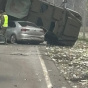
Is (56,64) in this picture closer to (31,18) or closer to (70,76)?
(70,76)

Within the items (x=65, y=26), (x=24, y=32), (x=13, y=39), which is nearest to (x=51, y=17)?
(x=65, y=26)

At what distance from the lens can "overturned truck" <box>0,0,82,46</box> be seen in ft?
74.5

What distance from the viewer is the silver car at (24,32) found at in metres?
21.4

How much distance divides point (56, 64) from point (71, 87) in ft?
14.0

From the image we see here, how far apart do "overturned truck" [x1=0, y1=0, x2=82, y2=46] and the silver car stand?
1.20m

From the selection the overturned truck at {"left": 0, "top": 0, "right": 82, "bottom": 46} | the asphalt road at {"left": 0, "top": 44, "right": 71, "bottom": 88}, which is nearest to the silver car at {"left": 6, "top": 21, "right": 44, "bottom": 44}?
the overturned truck at {"left": 0, "top": 0, "right": 82, "bottom": 46}

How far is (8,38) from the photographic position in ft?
73.5

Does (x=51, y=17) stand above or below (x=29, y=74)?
above

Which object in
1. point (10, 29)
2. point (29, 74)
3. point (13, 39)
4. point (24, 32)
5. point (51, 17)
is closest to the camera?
point (29, 74)

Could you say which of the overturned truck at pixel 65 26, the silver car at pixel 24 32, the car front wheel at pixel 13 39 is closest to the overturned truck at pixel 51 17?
the overturned truck at pixel 65 26

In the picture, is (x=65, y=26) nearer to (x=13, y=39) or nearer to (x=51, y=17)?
(x=51, y=17)

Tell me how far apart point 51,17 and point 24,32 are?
271 cm

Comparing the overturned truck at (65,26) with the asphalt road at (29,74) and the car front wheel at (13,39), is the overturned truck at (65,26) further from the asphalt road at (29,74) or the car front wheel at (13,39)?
the asphalt road at (29,74)

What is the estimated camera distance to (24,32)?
21406mm
